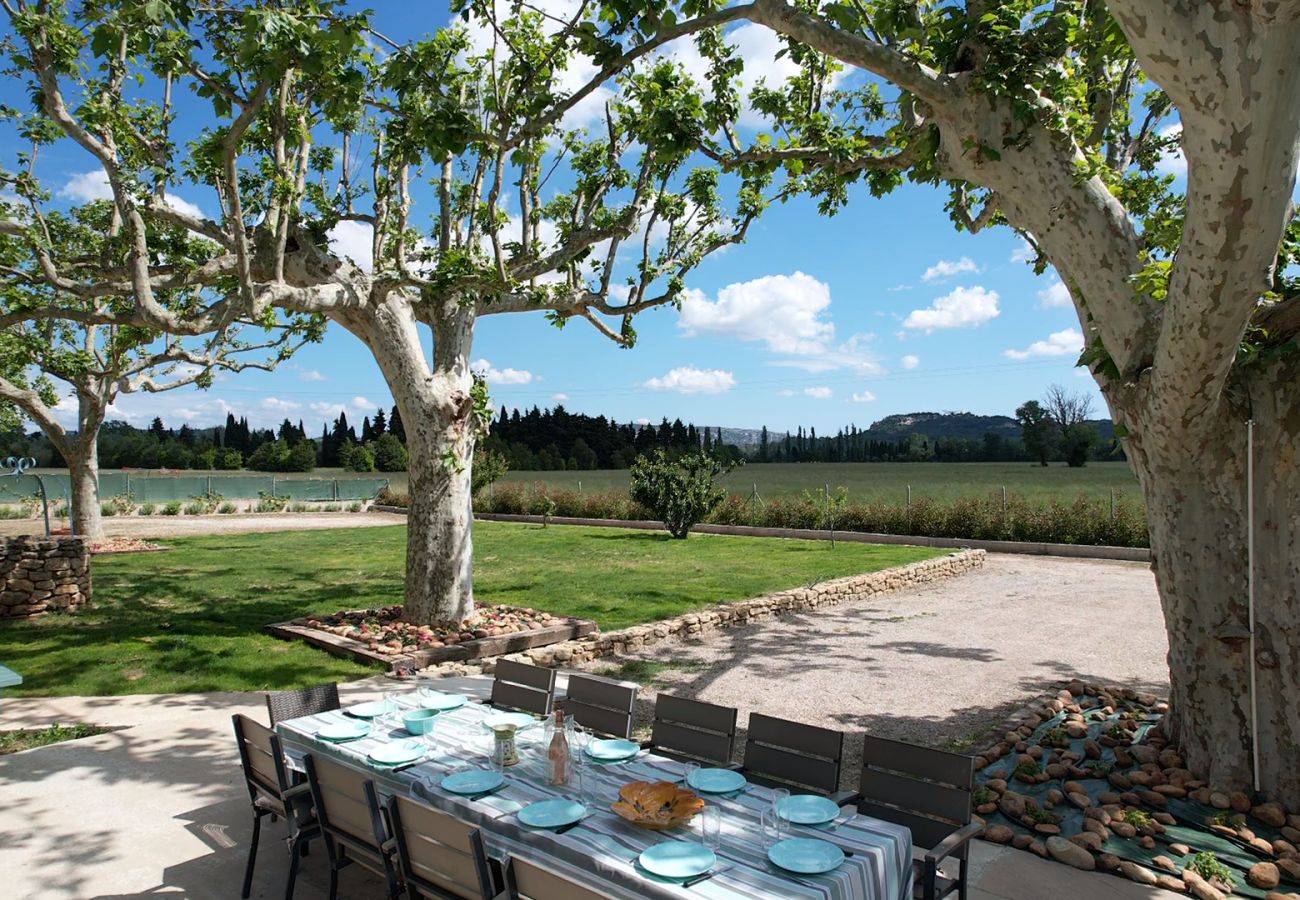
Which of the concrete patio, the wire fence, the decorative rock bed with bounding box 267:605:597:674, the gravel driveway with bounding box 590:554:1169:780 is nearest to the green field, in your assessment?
the wire fence

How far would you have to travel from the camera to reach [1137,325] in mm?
4848

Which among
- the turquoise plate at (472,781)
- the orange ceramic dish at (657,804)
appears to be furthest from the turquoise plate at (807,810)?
the turquoise plate at (472,781)

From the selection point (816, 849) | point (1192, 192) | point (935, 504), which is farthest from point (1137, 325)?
point (935, 504)

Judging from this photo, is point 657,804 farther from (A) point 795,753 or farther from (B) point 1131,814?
(B) point 1131,814

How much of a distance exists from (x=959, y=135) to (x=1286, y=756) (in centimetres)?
423

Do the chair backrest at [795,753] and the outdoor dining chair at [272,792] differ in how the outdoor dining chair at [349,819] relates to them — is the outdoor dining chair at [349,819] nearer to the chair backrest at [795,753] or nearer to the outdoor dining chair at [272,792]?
the outdoor dining chair at [272,792]

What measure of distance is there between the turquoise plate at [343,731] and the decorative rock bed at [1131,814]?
364cm

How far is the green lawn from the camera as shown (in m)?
8.20

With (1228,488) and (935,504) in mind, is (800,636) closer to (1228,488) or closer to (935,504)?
(1228,488)

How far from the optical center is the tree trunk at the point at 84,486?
18.1m

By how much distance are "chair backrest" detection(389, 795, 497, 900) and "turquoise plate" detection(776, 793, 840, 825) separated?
1.19m

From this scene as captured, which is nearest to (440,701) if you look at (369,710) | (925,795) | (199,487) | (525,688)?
(369,710)

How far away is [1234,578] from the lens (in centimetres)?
479

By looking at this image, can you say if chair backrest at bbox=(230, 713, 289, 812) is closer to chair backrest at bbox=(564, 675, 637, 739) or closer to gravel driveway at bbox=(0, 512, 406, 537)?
chair backrest at bbox=(564, 675, 637, 739)
